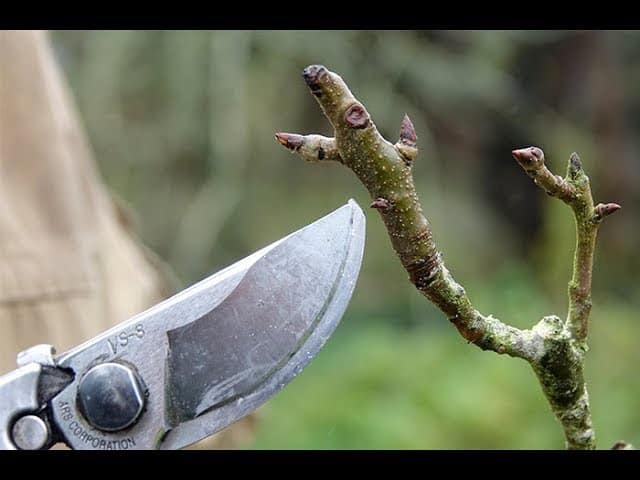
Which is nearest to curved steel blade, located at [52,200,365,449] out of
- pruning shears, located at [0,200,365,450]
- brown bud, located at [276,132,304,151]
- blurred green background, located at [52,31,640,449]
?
pruning shears, located at [0,200,365,450]

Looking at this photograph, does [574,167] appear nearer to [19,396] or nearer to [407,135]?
[407,135]

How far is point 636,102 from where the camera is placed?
4.91m

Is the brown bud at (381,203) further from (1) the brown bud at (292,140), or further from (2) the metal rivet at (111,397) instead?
(2) the metal rivet at (111,397)

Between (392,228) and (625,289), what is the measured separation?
14.9 ft

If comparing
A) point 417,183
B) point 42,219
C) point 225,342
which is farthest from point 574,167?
point 417,183

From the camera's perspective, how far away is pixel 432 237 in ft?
1.82

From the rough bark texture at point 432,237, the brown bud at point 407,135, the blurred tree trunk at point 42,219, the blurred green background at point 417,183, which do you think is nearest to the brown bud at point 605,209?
the rough bark texture at point 432,237

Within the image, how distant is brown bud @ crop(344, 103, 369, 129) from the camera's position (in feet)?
1.64

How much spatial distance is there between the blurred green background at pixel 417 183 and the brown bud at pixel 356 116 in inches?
105

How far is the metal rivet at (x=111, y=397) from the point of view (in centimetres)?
66

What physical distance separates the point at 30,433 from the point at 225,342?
16 centimetres

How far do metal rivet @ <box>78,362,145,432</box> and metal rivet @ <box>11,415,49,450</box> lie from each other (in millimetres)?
35

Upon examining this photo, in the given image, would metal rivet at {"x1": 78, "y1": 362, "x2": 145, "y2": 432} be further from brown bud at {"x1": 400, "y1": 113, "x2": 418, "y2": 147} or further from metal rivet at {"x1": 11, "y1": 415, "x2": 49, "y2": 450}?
brown bud at {"x1": 400, "y1": 113, "x2": 418, "y2": 147}
